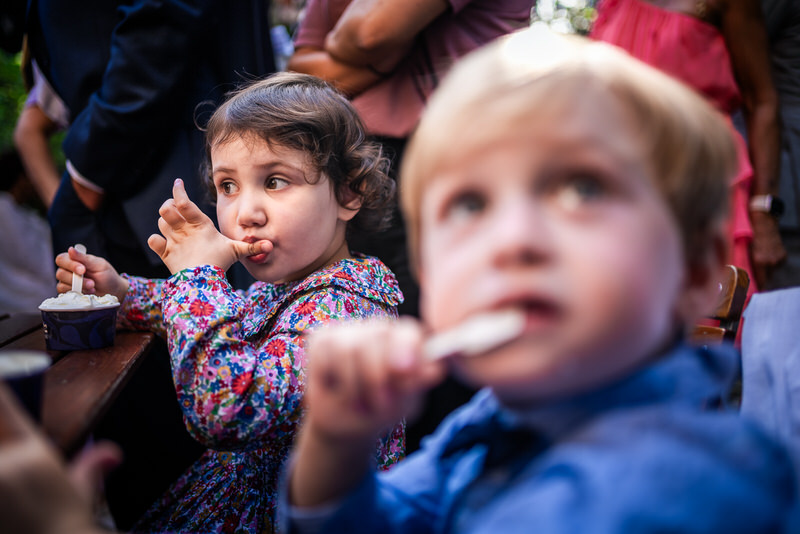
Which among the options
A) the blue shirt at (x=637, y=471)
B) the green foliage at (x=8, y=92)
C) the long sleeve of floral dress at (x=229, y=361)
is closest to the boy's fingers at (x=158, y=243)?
the long sleeve of floral dress at (x=229, y=361)

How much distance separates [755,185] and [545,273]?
5.87 ft

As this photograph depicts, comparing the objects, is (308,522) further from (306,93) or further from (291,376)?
(306,93)

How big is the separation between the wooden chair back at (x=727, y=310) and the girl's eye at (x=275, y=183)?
0.96 m

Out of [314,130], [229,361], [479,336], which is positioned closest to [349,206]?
[314,130]

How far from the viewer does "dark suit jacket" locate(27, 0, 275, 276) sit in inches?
71.5

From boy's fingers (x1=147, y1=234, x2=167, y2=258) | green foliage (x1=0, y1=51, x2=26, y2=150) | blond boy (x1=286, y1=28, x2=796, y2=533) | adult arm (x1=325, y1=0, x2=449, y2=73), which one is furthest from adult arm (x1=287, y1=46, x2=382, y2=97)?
green foliage (x1=0, y1=51, x2=26, y2=150)

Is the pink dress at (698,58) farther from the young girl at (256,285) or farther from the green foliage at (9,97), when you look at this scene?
the green foliage at (9,97)

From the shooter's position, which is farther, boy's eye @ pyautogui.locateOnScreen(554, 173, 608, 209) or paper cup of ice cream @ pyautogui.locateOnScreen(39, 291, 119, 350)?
paper cup of ice cream @ pyautogui.locateOnScreen(39, 291, 119, 350)

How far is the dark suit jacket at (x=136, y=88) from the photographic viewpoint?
1.82m

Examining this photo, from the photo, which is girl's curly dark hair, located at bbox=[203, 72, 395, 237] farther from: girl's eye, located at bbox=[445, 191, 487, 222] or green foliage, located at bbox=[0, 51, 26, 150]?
green foliage, located at bbox=[0, 51, 26, 150]

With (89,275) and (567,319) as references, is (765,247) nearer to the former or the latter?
(567,319)

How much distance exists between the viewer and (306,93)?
161 cm

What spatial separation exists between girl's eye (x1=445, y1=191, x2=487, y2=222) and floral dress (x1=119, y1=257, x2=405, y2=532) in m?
0.65

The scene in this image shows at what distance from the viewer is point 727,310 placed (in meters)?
1.21
